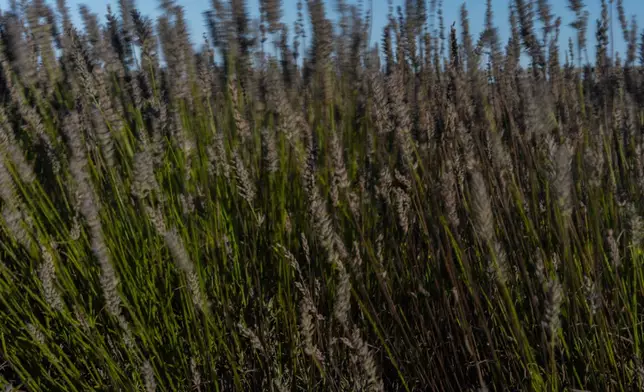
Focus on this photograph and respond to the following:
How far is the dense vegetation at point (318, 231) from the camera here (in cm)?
149

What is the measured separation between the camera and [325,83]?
189 centimetres

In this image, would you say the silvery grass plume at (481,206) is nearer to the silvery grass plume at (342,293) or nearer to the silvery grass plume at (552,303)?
the silvery grass plume at (552,303)

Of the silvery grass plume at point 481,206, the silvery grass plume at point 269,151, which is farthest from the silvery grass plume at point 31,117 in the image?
the silvery grass plume at point 481,206

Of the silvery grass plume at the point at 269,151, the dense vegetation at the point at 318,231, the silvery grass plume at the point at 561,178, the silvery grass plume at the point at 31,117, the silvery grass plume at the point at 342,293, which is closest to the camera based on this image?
the silvery grass plume at the point at 561,178

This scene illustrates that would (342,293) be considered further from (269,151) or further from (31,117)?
(31,117)

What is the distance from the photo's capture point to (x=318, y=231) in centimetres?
131

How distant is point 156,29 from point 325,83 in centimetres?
75

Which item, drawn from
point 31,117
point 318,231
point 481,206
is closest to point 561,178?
point 481,206

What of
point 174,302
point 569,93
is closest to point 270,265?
point 174,302

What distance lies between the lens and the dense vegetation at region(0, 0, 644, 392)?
149 centimetres

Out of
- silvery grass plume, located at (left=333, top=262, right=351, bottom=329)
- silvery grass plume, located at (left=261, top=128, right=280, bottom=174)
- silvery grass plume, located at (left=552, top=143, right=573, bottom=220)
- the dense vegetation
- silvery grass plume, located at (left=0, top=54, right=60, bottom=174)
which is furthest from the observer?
silvery grass plume, located at (left=0, top=54, right=60, bottom=174)

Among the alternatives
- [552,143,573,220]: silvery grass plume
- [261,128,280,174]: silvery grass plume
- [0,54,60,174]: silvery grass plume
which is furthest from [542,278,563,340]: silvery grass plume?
[0,54,60,174]: silvery grass plume

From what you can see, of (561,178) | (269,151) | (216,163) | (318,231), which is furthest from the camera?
(216,163)

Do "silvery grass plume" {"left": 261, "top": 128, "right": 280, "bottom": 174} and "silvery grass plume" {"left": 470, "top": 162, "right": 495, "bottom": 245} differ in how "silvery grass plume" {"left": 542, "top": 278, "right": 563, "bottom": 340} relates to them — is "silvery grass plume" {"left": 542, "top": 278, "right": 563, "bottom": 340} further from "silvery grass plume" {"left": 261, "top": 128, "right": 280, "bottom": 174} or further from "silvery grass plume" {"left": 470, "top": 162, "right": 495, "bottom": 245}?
"silvery grass plume" {"left": 261, "top": 128, "right": 280, "bottom": 174}
